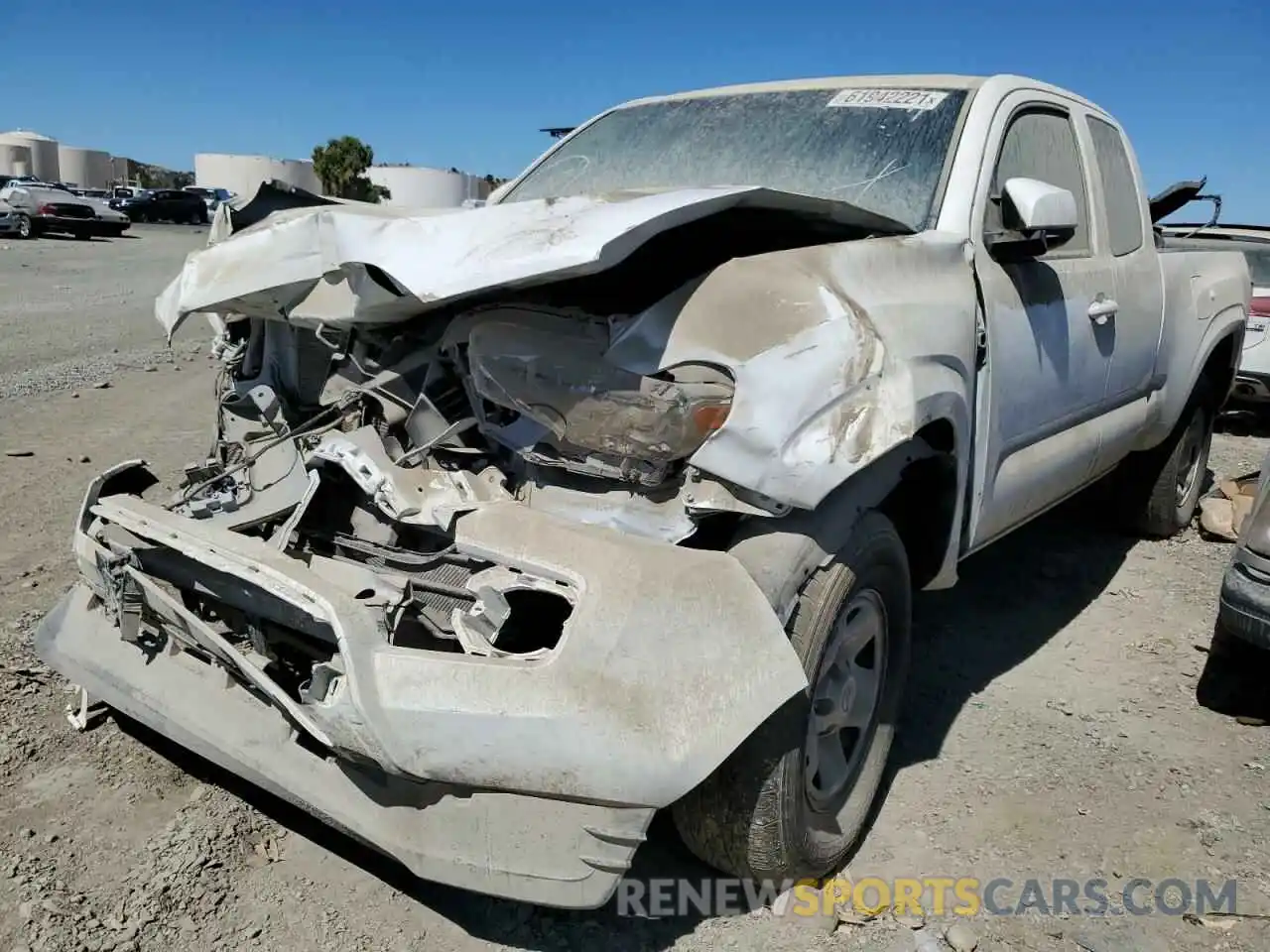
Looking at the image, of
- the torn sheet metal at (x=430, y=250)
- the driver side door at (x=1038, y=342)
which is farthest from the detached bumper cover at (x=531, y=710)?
the driver side door at (x=1038, y=342)

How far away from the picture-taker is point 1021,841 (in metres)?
2.80

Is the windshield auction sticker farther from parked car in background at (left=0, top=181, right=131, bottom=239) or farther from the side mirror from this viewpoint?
parked car in background at (left=0, top=181, right=131, bottom=239)

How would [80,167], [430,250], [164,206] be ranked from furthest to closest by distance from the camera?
1. [80,167]
2. [164,206]
3. [430,250]

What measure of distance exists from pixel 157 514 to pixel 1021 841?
2449mm

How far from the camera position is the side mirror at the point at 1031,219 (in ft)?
9.52

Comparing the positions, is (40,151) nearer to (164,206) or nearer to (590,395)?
(164,206)

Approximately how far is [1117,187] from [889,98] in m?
1.33

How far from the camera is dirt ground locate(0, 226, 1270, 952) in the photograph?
235 centimetres

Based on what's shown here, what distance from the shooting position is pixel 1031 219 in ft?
9.49

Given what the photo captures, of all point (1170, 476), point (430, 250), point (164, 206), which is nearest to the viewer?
point (430, 250)

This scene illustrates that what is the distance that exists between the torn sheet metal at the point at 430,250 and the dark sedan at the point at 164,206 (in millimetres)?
38461

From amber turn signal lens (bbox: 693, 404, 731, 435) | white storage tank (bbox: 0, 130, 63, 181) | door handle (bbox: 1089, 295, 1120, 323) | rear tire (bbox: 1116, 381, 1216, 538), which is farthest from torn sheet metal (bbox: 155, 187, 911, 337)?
white storage tank (bbox: 0, 130, 63, 181)

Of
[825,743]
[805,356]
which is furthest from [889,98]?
[825,743]

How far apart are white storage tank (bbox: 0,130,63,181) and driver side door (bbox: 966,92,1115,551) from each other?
222 ft
